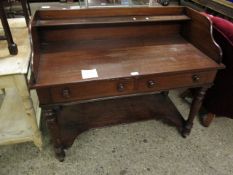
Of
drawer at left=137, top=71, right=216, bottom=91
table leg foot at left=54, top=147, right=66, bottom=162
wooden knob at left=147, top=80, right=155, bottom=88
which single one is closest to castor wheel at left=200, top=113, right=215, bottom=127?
drawer at left=137, top=71, right=216, bottom=91

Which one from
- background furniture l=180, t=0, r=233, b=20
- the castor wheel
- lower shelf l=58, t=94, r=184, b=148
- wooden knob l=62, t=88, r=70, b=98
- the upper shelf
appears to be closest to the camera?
wooden knob l=62, t=88, r=70, b=98

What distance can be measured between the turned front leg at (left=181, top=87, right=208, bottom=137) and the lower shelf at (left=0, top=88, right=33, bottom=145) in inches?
41.6

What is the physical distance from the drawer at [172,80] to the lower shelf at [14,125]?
78cm

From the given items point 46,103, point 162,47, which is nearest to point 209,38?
point 162,47

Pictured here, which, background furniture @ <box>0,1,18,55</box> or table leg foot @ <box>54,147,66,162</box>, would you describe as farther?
table leg foot @ <box>54,147,66,162</box>

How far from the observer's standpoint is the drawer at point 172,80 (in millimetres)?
1027

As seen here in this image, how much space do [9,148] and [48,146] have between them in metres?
0.26

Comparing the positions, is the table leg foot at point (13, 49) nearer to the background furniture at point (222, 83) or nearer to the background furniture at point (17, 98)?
the background furniture at point (17, 98)

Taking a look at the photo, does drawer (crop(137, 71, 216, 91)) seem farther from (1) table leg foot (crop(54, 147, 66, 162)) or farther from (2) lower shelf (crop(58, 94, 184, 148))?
(1) table leg foot (crop(54, 147, 66, 162))

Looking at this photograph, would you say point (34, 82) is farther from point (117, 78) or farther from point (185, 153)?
point (185, 153)

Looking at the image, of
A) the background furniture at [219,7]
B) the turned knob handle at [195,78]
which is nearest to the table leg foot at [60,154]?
the turned knob handle at [195,78]

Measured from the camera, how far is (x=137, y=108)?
1.51 m

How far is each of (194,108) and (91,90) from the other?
726mm

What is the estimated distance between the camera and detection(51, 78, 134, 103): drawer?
932 millimetres
